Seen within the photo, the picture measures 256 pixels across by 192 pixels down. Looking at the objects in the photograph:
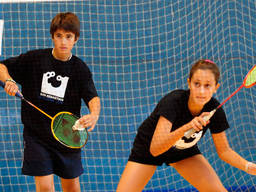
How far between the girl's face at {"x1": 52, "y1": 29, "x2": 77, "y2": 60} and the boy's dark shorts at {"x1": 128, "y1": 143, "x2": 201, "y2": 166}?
28.8 inches


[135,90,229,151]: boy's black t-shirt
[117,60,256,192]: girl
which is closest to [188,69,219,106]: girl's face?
[117,60,256,192]: girl

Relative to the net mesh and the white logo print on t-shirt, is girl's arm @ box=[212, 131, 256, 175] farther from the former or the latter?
the net mesh

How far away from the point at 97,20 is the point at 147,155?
2.13m

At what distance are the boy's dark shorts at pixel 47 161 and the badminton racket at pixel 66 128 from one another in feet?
0.44

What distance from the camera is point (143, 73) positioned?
4367mm

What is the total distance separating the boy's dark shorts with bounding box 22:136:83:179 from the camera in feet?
8.51

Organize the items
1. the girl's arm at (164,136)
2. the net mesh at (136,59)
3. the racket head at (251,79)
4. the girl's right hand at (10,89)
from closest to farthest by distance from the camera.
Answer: the girl's arm at (164,136) < the racket head at (251,79) < the girl's right hand at (10,89) < the net mesh at (136,59)

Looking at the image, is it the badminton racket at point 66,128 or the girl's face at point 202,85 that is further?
the badminton racket at point 66,128

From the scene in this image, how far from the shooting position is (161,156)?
2547 mm

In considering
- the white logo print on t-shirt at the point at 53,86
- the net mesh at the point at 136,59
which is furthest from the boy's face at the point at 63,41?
the net mesh at the point at 136,59

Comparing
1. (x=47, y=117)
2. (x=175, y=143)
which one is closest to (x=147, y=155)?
(x=175, y=143)

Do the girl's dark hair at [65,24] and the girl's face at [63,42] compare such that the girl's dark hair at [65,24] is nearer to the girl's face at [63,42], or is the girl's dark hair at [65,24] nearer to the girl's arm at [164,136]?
the girl's face at [63,42]

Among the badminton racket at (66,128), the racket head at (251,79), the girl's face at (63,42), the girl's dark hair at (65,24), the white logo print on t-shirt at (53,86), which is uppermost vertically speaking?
the girl's dark hair at (65,24)

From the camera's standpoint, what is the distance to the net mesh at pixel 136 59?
3875 mm
